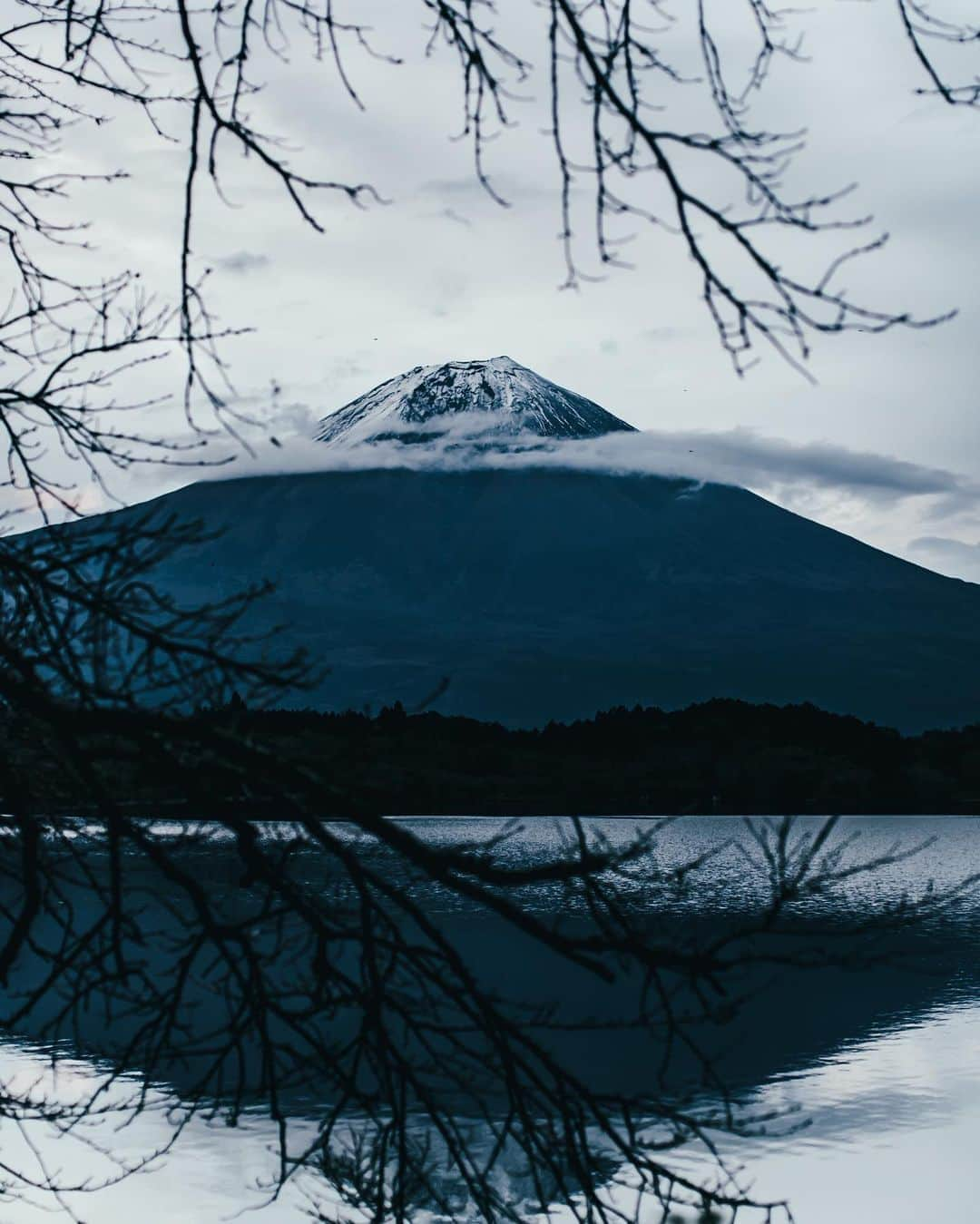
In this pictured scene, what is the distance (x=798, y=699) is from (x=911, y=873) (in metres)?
145

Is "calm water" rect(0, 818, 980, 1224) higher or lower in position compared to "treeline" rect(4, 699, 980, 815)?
lower

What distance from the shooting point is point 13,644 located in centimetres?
320

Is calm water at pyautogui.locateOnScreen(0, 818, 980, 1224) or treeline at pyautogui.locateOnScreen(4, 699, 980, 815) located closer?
calm water at pyautogui.locateOnScreen(0, 818, 980, 1224)

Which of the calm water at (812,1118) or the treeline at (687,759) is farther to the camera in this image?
the treeline at (687,759)

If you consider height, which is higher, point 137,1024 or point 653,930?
point 653,930

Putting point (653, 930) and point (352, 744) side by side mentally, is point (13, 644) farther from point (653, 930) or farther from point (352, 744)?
point (653, 930)

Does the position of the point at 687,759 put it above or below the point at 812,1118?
above

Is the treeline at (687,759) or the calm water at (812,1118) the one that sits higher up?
the treeline at (687,759)

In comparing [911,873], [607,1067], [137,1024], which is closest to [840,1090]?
[607,1067]

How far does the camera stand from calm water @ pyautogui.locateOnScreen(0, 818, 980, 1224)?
14758mm

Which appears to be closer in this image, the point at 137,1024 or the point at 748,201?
the point at 748,201

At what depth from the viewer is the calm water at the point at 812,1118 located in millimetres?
14758

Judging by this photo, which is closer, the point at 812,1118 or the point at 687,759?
the point at 812,1118

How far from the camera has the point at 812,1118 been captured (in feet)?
41.3
